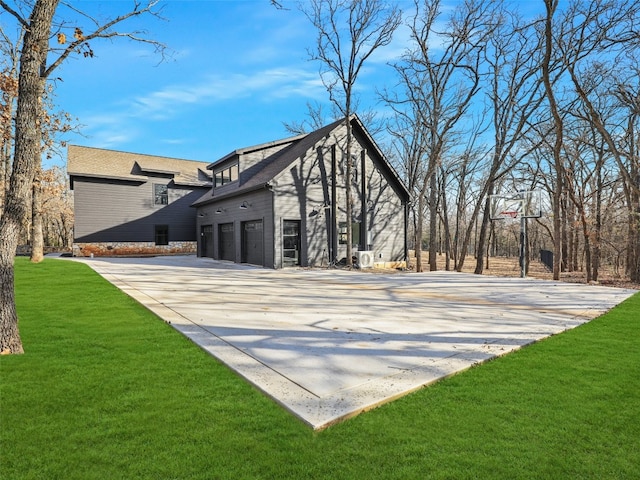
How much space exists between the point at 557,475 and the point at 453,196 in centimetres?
3453

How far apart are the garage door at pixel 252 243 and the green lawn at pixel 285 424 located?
12786 millimetres

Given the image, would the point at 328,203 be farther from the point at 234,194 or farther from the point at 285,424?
the point at 285,424

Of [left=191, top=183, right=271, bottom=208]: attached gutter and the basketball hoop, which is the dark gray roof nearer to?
[left=191, top=183, right=271, bottom=208]: attached gutter

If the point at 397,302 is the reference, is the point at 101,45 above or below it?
above

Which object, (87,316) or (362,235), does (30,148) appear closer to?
(87,316)

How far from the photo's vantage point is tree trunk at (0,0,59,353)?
4.34 metres

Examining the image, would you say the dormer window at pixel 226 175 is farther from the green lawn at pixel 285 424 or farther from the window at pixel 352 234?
the green lawn at pixel 285 424

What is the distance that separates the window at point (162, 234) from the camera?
26531mm

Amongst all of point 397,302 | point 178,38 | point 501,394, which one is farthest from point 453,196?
point 501,394

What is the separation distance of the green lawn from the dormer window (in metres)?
15.3

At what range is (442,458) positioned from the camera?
2.29 metres

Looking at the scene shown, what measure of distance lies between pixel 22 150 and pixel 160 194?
23.8 metres

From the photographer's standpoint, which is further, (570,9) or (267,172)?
(267,172)

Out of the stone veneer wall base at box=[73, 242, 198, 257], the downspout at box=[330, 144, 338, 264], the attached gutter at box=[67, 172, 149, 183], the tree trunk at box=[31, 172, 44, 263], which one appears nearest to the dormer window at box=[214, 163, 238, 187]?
the downspout at box=[330, 144, 338, 264]
